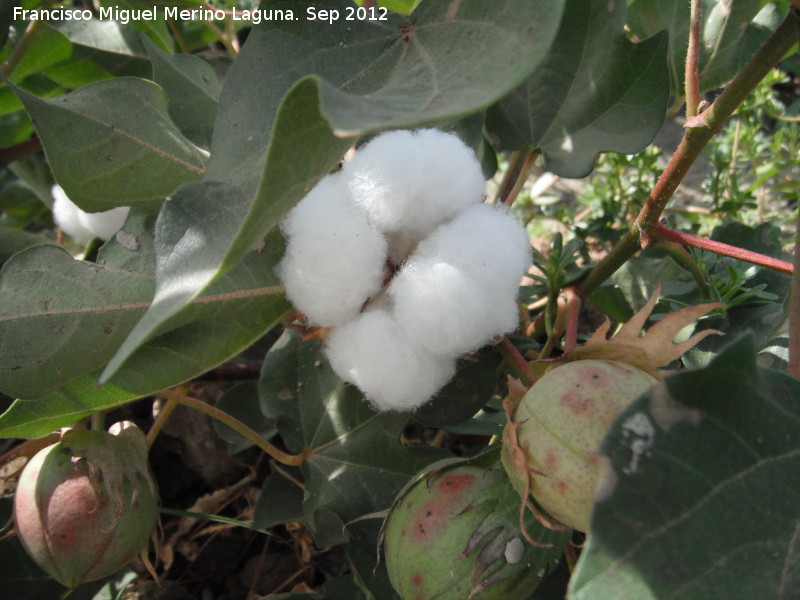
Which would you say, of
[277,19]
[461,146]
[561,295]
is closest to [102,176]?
[277,19]

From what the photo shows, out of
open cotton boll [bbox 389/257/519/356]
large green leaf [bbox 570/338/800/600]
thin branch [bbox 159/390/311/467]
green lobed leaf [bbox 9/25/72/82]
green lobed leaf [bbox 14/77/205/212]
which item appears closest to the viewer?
large green leaf [bbox 570/338/800/600]

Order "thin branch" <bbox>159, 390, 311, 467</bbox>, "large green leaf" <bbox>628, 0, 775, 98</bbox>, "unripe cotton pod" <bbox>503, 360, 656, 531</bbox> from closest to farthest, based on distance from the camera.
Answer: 1. "unripe cotton pod" <bbox>503, 360, 656, 531</bbox>
2. "thin branch" <bbox>159, 390, 311, 467</bbox>
3. "large green leaf" <bbox>628, 0, 775, 98</bbox>

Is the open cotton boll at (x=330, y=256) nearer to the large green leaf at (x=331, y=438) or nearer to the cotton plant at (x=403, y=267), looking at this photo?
the cotton plant at (x=403, y=267)

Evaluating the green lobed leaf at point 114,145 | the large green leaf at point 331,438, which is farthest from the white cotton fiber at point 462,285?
the green lobed leaf at point 114,145

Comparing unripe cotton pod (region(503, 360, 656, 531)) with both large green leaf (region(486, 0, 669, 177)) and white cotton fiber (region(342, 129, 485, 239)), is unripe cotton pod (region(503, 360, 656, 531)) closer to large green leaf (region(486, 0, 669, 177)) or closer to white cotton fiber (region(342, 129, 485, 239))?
white cotton fiber (region(342, 129, 485, 239))

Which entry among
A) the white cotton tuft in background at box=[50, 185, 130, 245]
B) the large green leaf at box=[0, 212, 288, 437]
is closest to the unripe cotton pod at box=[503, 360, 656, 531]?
the large green leaf at box=[0, 212, 288, 437]

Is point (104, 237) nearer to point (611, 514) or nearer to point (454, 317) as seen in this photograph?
point (454, 317)

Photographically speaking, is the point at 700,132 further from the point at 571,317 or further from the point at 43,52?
the point at 43,52
